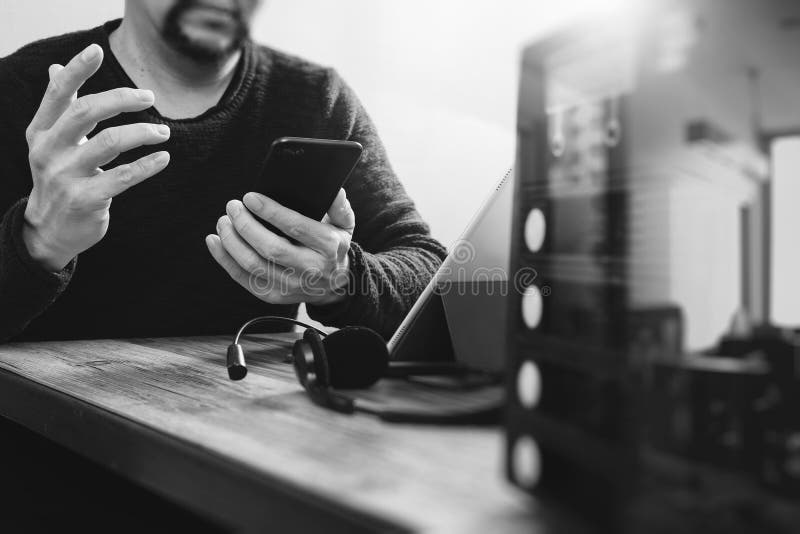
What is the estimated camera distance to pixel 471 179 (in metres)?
2.56

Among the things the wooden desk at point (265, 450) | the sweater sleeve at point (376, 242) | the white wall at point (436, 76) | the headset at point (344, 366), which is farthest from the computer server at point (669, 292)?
the white wall at point (436, 76)

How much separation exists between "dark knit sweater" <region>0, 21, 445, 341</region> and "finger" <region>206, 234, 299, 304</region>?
22 centimetres

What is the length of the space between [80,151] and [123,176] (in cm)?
5

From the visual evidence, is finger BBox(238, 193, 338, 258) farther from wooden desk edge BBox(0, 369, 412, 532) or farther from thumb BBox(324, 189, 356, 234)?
wooden desk edge BBox(0, 369, 412, 532)

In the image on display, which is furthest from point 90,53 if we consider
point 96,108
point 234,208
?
point 234,208

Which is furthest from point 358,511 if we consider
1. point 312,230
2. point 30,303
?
point 30,303

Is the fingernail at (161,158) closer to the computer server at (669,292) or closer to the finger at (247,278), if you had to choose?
the finger at (247,278)

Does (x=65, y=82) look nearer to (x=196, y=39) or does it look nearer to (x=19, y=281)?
(x=19, y=281)

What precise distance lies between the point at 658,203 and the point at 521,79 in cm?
10

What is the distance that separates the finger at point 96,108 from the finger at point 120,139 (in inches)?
0.7

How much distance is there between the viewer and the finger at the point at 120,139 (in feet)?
2.19

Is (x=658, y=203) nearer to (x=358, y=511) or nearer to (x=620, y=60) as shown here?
(x=620, y=60)

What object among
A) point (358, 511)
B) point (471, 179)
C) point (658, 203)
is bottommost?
point (358, 511)

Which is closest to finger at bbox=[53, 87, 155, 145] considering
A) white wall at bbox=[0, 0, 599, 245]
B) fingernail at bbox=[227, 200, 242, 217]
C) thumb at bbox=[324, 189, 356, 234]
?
fingernail at bbox=[227, 200, 242, 217]
